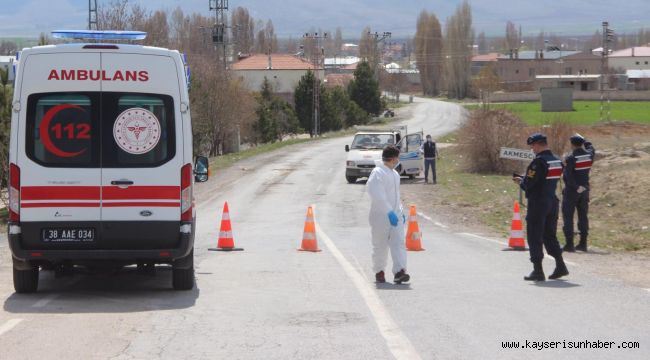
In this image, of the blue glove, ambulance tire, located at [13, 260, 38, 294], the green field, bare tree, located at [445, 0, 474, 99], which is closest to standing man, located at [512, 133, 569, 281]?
the blue glove

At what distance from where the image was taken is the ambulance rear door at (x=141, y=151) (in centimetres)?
1090

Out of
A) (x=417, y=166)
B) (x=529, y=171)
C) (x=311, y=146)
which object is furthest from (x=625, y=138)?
(x=529, y=171)

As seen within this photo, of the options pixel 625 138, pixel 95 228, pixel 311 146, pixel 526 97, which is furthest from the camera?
pixel 526 97

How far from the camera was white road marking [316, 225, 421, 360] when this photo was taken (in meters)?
8.18

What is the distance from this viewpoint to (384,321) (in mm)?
9547

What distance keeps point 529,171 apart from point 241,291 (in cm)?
383

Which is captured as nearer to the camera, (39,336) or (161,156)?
(39,336)

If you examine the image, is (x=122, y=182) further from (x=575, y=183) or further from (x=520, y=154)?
(x=520, y=154)

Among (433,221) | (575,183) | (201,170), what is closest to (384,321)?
(201,170)

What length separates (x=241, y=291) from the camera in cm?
1170

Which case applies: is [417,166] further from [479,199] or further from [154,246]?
A: [154,246]

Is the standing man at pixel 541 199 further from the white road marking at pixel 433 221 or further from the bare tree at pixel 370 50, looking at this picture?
the bare tree at pixel 370 50

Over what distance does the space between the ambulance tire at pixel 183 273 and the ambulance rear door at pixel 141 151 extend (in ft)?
1.41

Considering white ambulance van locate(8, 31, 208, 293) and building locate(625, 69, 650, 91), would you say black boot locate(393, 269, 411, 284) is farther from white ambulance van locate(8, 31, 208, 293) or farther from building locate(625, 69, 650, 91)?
building locate(625, 69, 650, 91)
